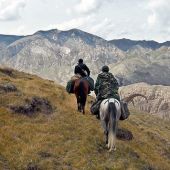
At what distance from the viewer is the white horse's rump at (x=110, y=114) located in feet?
67.5

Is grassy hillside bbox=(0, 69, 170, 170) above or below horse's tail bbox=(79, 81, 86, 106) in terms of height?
below

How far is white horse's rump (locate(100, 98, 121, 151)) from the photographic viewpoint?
810 inches

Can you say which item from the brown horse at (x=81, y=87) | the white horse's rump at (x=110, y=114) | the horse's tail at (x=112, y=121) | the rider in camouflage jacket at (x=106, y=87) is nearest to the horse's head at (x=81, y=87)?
the brown horse at (x=81, y=87)

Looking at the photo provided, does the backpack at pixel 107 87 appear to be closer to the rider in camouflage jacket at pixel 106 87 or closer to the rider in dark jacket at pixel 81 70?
the rider in camouflage jacket at pixel 106 87

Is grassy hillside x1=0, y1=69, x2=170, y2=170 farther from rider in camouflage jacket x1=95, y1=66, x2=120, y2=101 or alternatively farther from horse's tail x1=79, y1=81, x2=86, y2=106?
rider in camouflage jacket x1=95, y1=66, x2=120, y2=101

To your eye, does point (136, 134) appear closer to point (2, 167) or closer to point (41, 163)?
point (41, 163)

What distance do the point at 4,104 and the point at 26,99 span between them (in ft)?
8.14

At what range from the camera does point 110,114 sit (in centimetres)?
2070

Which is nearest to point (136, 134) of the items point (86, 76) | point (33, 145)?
point (86, 76)

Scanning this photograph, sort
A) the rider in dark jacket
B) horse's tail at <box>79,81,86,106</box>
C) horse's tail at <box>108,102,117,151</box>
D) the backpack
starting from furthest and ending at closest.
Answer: the rider in dark jacket
horse's tail at <box>79,81,86,106</box>
the backpack
horse's tail at <box>108,102,117,151</box>

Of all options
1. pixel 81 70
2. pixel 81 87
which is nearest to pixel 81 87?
pixel 81 87

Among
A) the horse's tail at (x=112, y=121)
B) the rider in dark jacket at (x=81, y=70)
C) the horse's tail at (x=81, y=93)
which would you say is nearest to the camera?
the horse's tail at (x=112, y=121)

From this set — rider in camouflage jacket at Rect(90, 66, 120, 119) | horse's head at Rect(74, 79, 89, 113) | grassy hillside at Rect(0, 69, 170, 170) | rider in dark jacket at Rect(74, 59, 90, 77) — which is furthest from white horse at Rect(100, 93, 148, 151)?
rider in dark jacket at Rect(74, 59, 90, 77)

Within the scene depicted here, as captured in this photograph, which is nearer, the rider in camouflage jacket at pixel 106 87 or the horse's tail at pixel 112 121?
the horse's tail at pixel 112 121
